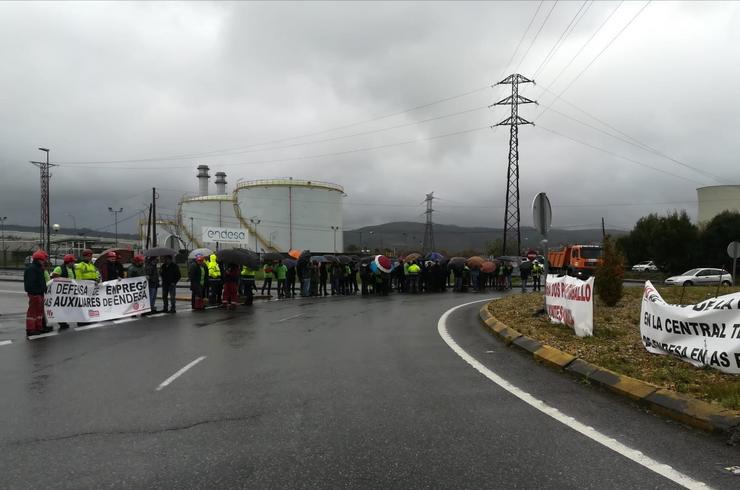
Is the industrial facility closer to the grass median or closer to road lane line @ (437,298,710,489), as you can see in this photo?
the grass median

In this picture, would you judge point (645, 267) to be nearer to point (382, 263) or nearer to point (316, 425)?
point (382, 263)

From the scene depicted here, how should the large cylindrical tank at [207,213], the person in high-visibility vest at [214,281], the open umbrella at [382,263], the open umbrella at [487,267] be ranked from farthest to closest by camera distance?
the large cylindrical tank at [207,213] → the open umbrella at [487,267] → the open umbrella at [382,263] → the person in high-visibility vest at [214,281]

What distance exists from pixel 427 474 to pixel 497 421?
56.5 inches

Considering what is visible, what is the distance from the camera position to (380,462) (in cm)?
402

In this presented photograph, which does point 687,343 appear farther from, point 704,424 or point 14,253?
point 14,253

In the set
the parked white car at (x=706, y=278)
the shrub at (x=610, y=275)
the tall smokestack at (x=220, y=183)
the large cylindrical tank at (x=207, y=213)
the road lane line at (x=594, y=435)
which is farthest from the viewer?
the tall smokestack at (x=220, y=183)

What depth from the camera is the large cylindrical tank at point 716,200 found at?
67.5 m

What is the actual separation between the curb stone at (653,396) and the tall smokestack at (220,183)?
82.2 metres

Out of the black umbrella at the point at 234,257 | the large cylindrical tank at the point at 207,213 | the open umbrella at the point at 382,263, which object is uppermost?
the large cylindrical tank at the point at 207,213

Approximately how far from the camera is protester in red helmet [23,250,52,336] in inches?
449

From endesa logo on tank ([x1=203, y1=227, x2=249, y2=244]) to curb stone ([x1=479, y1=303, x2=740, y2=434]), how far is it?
41.8 meters

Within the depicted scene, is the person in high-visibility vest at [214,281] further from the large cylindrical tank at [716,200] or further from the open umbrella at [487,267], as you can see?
the large cylindrical tank at [716,200]

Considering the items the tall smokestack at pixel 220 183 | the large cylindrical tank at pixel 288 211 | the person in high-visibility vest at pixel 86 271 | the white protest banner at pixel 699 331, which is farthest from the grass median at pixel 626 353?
the tall smokestack at pixel 220 183

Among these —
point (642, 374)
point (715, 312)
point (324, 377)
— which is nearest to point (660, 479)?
point (642, 374)
